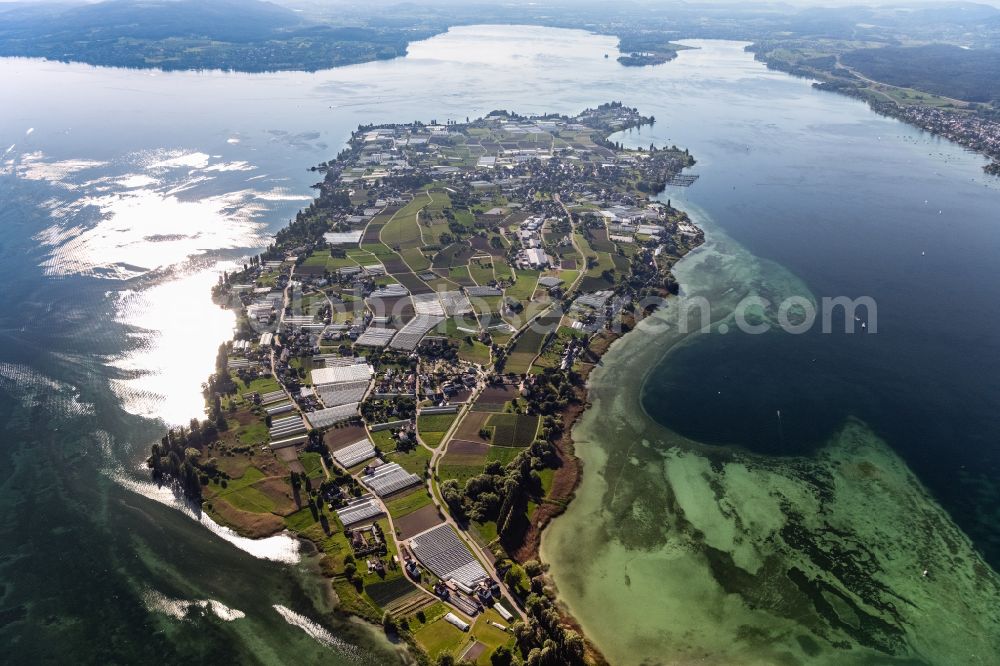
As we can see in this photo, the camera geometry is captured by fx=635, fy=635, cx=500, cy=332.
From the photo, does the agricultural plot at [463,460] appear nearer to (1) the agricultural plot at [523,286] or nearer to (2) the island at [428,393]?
(2) the island at [428,393]

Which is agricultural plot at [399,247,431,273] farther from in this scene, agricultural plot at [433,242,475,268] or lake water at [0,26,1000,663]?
lake water at [0,26,1000,663]

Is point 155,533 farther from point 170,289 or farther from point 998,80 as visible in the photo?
point 998,80

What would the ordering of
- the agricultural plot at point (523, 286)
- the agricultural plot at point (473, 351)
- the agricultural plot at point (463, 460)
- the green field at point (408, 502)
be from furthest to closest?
the agricultural plot at point (523, 286) → the agricultural plot at point (473, 351) → the agricultural plot at point (463, 460) → the green field at point (408, 502)

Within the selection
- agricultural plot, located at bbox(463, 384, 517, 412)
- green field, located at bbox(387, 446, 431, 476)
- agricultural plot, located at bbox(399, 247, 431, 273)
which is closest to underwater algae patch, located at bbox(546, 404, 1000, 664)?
agricultural plot, located at bbox(463, 384, 517, 412)

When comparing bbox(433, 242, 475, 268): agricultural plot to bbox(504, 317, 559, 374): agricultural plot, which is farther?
bbox(433, 242, 475, 268): agricultural plot

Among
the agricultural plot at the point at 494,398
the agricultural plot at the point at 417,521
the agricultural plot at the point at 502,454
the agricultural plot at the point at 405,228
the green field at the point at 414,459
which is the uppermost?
the agricultural plot at the point at 405,228

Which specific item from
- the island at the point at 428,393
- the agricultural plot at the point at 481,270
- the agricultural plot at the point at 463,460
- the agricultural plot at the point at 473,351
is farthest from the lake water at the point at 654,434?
the agricultural plot at the point at 481,270

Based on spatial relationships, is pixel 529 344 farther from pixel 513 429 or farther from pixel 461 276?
pixel 461 276
